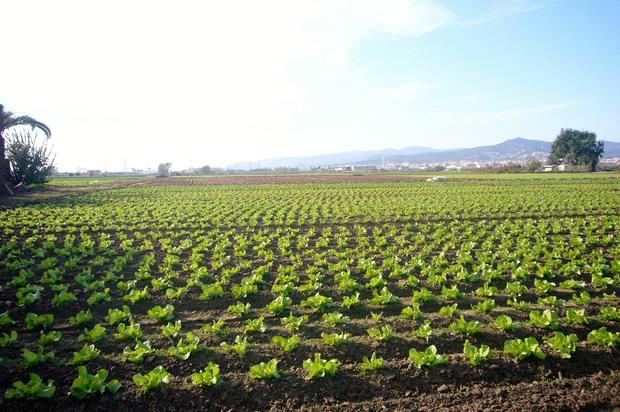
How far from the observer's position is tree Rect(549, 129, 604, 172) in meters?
94.2

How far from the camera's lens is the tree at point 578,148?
9425 centimetres

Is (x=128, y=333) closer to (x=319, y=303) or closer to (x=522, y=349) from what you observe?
(x=319, y=303)

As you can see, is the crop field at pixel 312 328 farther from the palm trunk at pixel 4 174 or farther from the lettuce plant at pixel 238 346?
the palm trunk at pixel 4 174

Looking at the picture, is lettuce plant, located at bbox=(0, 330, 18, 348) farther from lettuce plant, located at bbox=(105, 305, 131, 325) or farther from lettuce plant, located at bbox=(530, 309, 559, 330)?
lettuce plant, located at bbox=(530, 309, 559, 330)

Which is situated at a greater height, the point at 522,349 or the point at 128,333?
the point at 128,333

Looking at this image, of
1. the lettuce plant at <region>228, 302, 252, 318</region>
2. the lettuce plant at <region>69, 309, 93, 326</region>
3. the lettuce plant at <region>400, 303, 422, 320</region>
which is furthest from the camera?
the lettuce plant at <region>228, 302, 252, 318</region>

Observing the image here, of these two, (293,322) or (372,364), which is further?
(293,322)

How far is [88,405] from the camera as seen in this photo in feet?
15.3

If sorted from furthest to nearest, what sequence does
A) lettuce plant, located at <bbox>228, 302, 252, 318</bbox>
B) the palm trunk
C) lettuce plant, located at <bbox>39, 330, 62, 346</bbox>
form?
the palm trunk → lettuce plant, located at <bbox>228, 302, 252, 318</bbox> → lettuce plant, located at <bbox>39, 330, 62, 346</bbox>

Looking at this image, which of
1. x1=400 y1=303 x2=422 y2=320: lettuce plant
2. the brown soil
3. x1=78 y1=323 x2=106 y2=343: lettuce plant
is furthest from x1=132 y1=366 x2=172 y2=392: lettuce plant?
the brown soil

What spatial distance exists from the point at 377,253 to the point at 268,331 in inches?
258

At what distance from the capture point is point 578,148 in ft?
313

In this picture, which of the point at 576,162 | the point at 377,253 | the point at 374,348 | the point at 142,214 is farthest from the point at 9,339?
the point at 576,162

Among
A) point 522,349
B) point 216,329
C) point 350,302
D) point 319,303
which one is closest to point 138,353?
point 216,329
